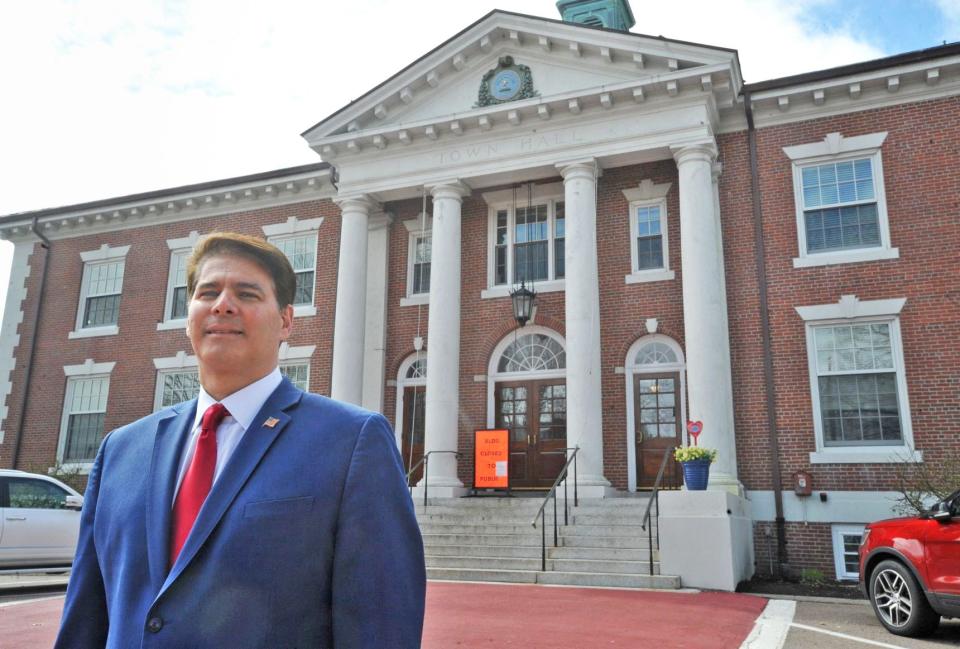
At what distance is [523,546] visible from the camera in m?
12.4

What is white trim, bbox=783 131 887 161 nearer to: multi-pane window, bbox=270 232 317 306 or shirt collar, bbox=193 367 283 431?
multi-pane window, bbox=270 232 317 306

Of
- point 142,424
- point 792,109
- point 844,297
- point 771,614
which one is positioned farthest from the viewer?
point 792,109

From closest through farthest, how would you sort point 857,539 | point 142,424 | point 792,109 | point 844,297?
point 142,424
point 857,539
point 844,297
point 792,109

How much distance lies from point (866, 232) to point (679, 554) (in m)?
7.32

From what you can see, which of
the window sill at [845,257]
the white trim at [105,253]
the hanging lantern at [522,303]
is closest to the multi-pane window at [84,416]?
the white trim at [105,253]

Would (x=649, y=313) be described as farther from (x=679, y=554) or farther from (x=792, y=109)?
(x=679, y=554)

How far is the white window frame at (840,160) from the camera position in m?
14.3

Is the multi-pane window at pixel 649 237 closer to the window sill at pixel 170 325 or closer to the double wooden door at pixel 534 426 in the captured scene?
the double wooden door at pixel 534 426

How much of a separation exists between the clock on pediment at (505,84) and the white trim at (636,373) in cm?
553

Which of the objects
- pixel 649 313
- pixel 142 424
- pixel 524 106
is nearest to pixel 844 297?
pixel 649 313

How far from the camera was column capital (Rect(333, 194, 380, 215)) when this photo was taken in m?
17.4

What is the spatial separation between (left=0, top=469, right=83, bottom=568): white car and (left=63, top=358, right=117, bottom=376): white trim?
10043 millimetres

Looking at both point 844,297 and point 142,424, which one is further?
point 844,297

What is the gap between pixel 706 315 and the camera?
13.9 metres
